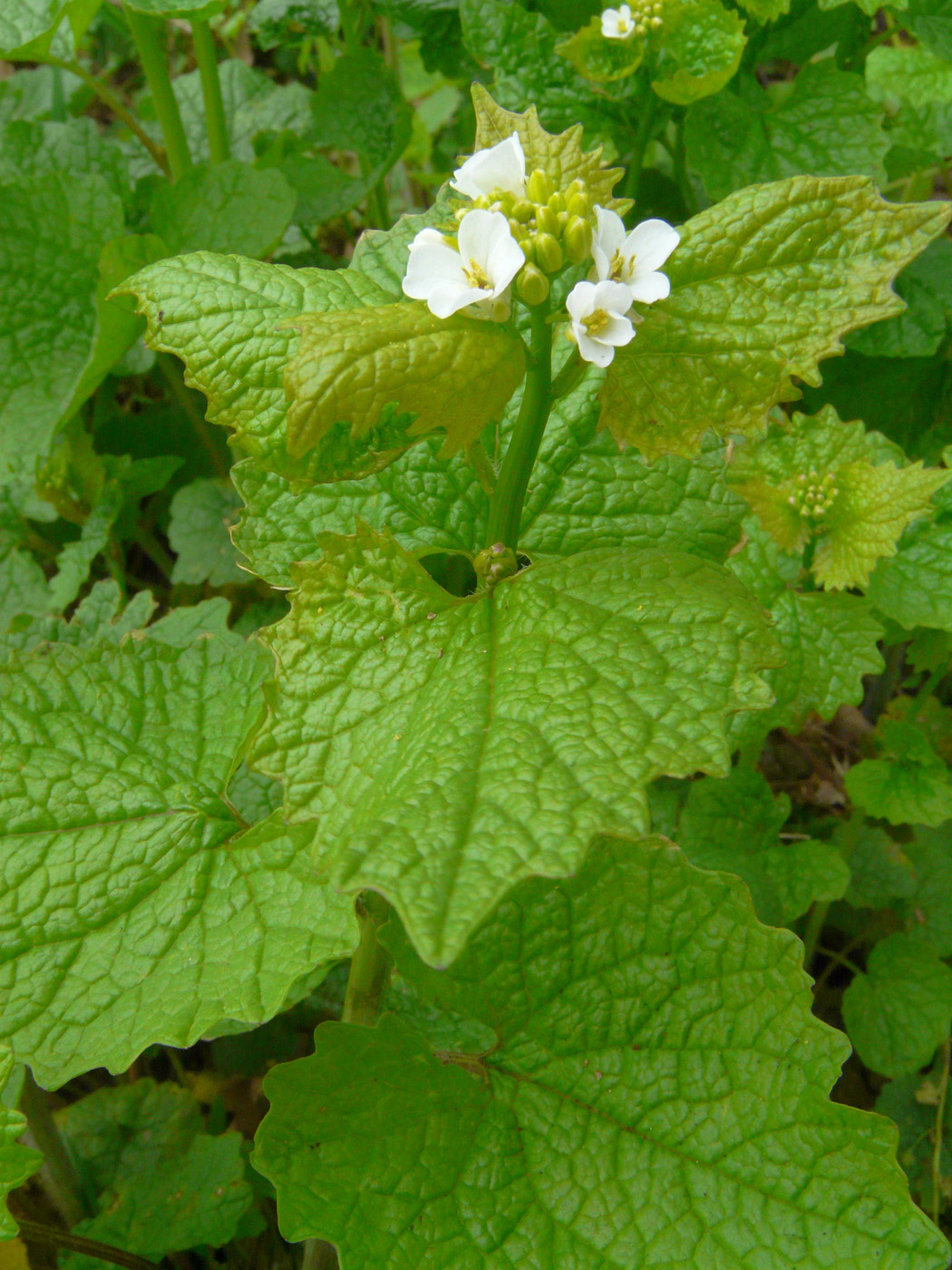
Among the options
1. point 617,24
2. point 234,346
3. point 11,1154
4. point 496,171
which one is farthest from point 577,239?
point 617,24

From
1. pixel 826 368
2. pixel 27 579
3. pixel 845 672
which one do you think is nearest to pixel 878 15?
pixel 826 368

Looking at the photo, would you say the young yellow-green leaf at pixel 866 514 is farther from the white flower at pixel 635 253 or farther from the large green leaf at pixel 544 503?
the white flower at pixel 635 253

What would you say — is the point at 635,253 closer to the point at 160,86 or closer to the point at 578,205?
the point at 578,205

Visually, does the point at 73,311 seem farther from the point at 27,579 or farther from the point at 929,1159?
the point at 929,1159

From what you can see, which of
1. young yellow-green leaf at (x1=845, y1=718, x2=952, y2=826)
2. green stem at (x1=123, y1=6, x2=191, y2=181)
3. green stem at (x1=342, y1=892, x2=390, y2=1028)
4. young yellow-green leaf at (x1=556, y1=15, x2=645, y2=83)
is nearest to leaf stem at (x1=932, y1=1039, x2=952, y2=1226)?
young yellow-green leaf at (x1=845, y1=718, x2=952, y2=826)

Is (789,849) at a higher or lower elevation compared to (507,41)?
A: lower

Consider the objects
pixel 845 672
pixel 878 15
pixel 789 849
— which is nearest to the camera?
pixel 845 672

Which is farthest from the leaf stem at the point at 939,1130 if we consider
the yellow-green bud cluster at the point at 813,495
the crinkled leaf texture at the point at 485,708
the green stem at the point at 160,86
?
the green stem at the point at 160,86
